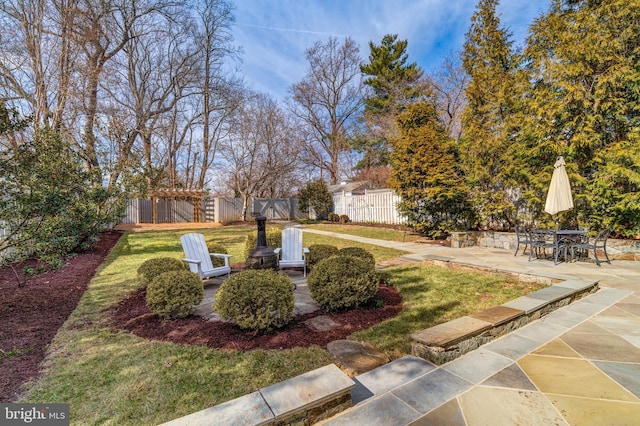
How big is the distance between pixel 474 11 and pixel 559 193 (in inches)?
231

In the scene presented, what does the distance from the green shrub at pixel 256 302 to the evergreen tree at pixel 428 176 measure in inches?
274

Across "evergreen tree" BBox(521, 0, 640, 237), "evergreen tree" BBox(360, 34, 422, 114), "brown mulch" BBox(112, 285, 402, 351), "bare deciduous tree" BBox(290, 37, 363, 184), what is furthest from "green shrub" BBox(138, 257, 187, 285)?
"bare deciduous tree" BBox(290, 37, 363, 184)

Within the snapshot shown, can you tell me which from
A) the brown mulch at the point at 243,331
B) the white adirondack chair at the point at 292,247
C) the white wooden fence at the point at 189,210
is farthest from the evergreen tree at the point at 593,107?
the white wooden fence at the point at 189,210

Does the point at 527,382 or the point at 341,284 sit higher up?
the point at 341,284

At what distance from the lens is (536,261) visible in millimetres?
6105

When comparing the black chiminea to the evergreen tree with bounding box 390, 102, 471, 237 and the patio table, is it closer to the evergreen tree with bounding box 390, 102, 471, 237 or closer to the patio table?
the patio table

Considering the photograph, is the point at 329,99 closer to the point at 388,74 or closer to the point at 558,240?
the point at 388,74

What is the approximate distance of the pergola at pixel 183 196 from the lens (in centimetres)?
1688

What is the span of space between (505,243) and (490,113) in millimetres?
3636

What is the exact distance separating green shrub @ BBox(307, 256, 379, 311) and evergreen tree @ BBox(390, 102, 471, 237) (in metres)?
5.93

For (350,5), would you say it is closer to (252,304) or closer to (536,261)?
(536,261)

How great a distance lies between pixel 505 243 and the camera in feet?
26.0

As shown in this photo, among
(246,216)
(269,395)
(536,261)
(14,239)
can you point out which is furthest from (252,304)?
(246,216)

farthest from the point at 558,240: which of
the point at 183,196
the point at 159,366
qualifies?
the point at 183,196
